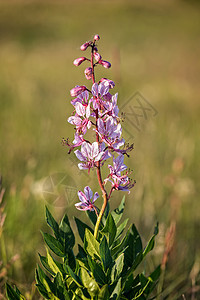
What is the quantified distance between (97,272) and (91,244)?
0.38ft

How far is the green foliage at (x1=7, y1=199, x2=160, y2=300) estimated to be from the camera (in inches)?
62.1

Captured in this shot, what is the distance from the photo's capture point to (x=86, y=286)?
160 centimetres

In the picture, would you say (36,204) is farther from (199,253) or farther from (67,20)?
(67,20)

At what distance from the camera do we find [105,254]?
61.7 inches

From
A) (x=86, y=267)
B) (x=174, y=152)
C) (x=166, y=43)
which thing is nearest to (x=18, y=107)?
(x=174, y=152)

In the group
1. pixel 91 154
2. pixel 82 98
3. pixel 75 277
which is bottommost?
pixel 75 277

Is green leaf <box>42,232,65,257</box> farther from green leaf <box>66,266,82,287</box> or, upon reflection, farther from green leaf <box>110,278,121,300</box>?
green leaf <box>110,278,121,300</box>

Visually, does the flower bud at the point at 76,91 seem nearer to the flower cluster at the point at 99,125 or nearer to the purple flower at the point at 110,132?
the flower cluster at the point at 99,125

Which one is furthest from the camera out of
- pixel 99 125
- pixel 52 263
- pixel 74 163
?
pixel 74 163

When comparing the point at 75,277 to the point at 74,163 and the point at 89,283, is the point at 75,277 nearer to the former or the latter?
the point at 89,283

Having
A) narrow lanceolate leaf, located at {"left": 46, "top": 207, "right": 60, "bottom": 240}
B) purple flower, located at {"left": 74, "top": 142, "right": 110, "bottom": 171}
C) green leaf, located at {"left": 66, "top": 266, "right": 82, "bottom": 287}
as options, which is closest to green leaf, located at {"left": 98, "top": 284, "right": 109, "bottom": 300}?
green leaf, located at {"left": 66, "top": 266, "right": 82, "bottom": 287}

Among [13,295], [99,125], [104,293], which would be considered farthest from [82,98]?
[13,295]

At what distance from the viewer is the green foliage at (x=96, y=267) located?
5.17ft

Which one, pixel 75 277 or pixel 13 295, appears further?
pixel 13 295
